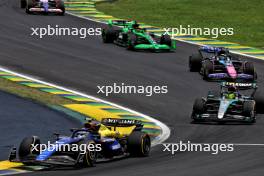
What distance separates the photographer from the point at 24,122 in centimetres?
3016

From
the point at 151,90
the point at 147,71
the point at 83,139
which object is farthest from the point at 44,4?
the point at 83,139

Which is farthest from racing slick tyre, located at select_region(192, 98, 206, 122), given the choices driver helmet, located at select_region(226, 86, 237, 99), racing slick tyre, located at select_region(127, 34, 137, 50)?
racing slick tyre, located at select_region(127, 34, 137, 50)

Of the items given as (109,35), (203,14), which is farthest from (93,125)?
(203,14)

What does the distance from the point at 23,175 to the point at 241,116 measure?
10678mm

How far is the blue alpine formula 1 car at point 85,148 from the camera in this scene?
79.4 ft

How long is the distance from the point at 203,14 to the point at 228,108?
83.9ft

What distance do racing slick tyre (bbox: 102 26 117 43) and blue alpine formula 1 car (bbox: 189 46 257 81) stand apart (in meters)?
7.31

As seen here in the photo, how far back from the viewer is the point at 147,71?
1622 inches

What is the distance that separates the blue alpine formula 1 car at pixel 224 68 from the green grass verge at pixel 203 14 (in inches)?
327

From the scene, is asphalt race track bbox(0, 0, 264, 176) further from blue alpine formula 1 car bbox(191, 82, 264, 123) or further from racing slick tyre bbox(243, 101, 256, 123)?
blue alpine formula 1 car bbox(191, 82, 264, 123)

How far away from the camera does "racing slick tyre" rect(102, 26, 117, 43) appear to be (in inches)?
1863

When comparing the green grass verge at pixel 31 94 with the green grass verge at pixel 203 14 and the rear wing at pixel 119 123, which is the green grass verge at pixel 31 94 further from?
the green grass verge at pixel 203 14

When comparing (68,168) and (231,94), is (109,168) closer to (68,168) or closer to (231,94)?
(68,168)

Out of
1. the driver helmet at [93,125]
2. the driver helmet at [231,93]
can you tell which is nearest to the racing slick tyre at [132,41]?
the driver helmet at [231,93]
